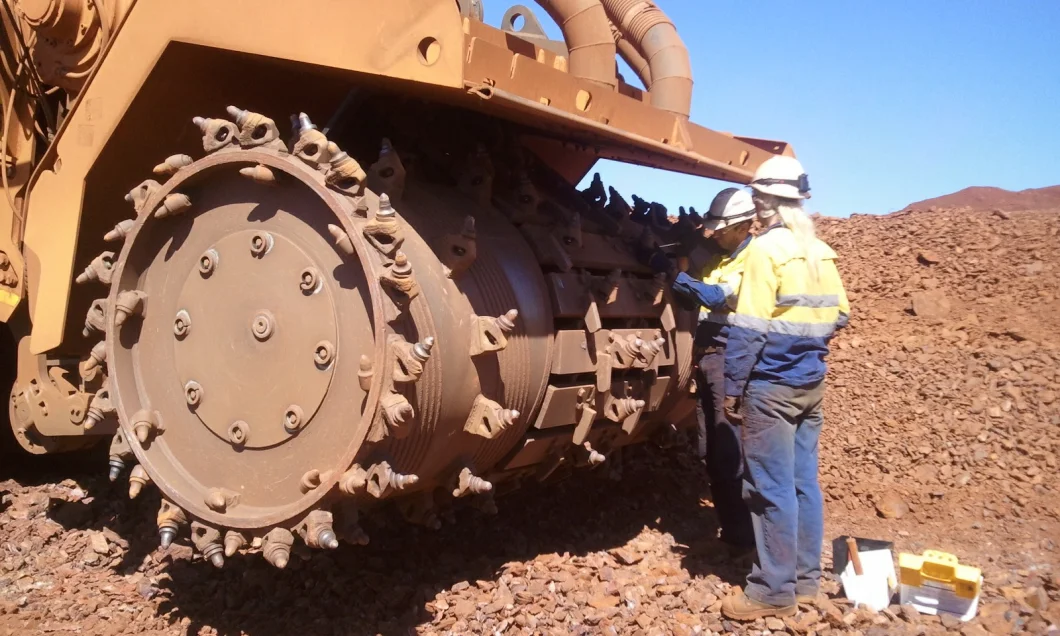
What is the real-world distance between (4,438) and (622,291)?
3.72 metres

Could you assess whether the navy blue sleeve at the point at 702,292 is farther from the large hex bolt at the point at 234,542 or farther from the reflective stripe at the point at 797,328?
the large hex bolt at the point at 234,542

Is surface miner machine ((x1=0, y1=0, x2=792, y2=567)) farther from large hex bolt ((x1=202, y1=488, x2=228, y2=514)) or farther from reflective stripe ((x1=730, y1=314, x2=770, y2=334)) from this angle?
reflective stripe ((x1=730, y1=314, x2=770, y2=334))

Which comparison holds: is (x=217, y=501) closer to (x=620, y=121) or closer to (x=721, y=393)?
(x=620, y=121)

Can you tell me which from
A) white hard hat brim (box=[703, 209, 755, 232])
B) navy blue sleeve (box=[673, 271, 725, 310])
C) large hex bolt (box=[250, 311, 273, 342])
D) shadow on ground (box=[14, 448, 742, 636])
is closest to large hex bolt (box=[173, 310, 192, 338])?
large hex bolt (box=[250, 311, 273, 342])

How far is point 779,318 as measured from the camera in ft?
11.7

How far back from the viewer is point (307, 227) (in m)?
2.94

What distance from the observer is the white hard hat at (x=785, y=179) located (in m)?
3.73

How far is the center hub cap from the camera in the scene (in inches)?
115

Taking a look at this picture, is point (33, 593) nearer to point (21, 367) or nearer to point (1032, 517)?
point (21, 367)

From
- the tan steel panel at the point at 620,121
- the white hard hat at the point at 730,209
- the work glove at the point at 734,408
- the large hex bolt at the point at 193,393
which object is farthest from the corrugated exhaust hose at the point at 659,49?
the large hex bolt at the point at 193,393

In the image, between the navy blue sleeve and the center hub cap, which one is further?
the navy blue sleeve

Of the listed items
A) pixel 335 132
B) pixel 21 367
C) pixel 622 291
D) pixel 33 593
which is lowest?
pixel 33 593

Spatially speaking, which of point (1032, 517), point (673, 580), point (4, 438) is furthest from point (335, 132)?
point (1032, 517)

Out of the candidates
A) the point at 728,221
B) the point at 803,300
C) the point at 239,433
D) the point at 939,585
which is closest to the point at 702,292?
the point at 803,300
